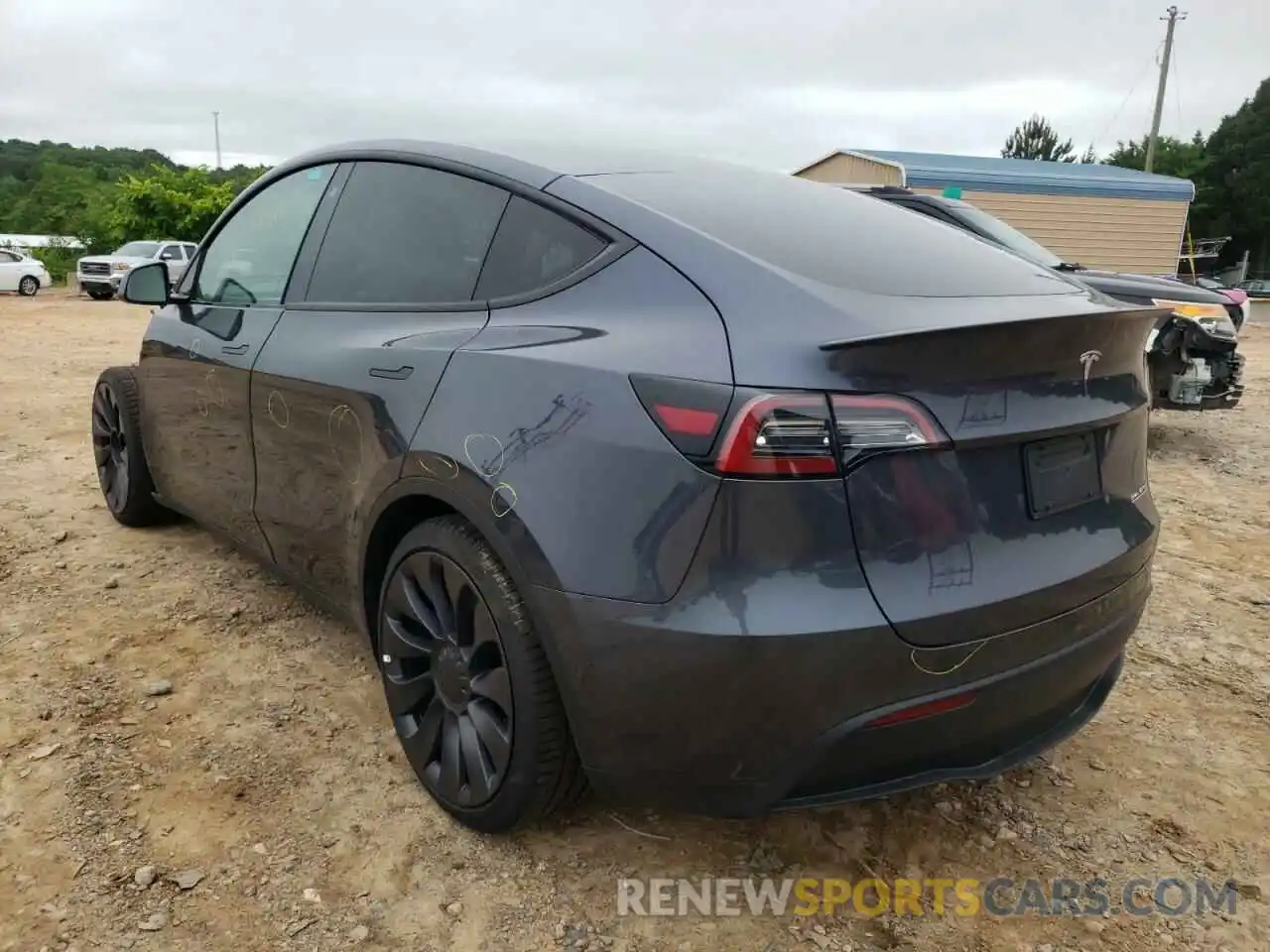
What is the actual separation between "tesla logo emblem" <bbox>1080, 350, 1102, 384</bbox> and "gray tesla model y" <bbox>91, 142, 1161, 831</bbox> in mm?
14

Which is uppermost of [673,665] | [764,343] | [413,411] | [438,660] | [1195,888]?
[764,343]

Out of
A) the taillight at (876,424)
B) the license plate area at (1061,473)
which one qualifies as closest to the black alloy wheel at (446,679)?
the taillight at (876,424)

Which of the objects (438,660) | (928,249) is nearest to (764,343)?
(928,249)

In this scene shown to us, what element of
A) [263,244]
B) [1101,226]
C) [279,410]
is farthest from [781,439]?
[1101,226]

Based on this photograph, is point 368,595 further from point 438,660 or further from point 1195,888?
point 1195,888

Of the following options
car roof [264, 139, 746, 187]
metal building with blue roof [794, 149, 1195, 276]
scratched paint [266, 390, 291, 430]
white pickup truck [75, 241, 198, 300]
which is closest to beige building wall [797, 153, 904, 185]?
metal building with blue roof [794, 149, 1195, 276]

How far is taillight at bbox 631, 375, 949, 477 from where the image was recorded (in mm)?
1656

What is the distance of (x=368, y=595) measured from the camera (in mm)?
2557

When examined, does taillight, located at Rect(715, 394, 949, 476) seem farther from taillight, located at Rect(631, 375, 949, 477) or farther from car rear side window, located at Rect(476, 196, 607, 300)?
car rear side window, located at Rect(476, 196, 607, 300)

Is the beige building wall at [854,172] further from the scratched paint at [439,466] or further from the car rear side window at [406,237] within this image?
the scratched paint at [439,466]

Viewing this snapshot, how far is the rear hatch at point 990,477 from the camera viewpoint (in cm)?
170

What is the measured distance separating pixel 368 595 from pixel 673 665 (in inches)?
44.4

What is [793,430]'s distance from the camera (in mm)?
1660

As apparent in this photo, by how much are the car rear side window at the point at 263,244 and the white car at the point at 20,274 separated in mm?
26952
